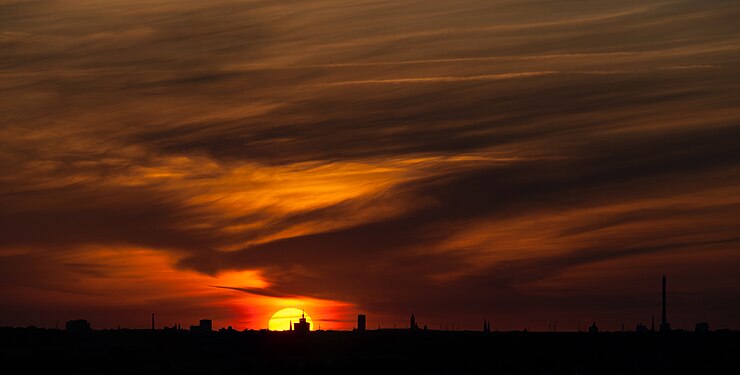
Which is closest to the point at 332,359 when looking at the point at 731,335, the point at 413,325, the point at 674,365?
the point at 674,365

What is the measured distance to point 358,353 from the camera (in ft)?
408

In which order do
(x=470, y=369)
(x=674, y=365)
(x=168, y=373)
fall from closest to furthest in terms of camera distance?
1. (x=168, y=373)
2. (x=470, y=369)
3. (x=674, y=365)

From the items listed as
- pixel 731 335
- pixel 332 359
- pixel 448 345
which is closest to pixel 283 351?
pixel 332 359

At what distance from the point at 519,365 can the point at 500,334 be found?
3029cm

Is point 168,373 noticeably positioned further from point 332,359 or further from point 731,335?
point 731,335

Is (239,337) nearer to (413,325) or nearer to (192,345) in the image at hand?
(192,345)

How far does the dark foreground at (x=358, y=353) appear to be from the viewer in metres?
109

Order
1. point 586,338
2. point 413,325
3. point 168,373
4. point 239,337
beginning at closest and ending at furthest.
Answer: point 168,373 → point 239,337 → point 586,338 → point 413,325

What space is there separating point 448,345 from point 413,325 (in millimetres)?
60715

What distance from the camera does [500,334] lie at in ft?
479

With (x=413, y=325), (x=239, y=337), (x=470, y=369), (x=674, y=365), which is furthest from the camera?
(x=413, y=325)

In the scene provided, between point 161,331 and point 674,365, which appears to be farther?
point 161,331

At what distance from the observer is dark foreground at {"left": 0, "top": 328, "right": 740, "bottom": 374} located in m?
109

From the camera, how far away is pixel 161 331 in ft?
456
